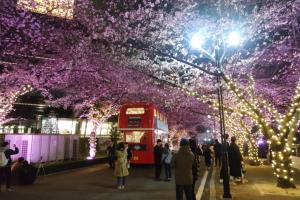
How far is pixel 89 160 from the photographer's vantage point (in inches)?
984

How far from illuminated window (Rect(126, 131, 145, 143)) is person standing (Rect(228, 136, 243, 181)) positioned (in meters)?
9.14

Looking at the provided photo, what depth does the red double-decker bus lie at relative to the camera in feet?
72.0

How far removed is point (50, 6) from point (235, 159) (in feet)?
30.8

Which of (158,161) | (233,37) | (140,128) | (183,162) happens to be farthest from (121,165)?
(140,128)

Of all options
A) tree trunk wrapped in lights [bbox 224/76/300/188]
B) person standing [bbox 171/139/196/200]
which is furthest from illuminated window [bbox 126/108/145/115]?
person standing [bbox 171/139/196/200]

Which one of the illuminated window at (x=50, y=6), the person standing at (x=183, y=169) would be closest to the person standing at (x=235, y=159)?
the person standing at (x=183, y=169)

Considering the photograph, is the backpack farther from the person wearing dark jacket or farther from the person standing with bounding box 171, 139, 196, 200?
the person wearing dark jacket

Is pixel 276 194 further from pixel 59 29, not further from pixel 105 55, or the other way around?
pixel 59 29

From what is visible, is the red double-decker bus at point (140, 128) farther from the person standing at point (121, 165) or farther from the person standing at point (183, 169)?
the person standing at point (183, 169)

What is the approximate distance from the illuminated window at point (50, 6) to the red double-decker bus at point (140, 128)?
8.51 m

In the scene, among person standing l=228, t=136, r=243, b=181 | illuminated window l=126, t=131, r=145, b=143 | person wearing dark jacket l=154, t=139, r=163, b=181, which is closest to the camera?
person standing l=228, t=136, r=243, b=181

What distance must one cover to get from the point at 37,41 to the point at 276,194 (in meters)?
11.6

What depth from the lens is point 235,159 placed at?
13.5 meters

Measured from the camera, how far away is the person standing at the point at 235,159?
13.5 meters
